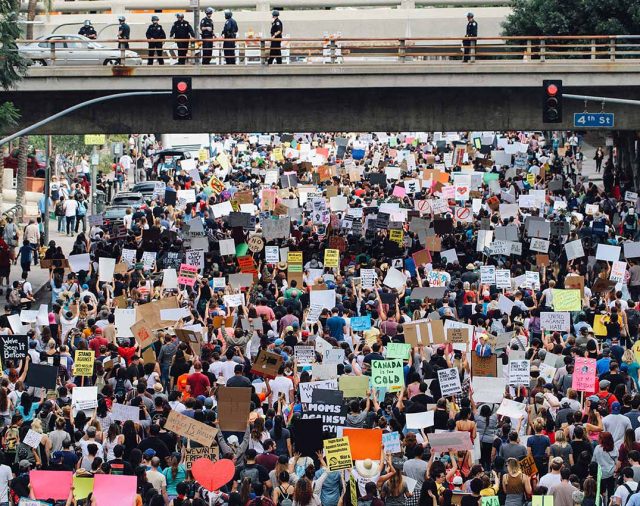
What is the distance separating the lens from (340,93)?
3716cm

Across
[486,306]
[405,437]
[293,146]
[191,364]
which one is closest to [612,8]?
[293,146]

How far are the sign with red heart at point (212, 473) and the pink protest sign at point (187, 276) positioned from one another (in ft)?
38.1

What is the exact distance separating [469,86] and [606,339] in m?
14.1

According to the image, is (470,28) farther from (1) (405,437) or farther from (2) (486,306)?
(1) (405,437)

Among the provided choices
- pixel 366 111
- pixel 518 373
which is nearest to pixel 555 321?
pixel 518 373

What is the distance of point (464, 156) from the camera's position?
50906mm

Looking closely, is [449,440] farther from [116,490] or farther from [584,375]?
[116,490]

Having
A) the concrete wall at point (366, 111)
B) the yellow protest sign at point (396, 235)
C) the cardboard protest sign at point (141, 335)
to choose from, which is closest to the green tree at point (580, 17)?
the concrete wall at point (366, 111)

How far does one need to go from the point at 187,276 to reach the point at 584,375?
10030 millimetres

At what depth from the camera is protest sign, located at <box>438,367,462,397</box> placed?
725 inches

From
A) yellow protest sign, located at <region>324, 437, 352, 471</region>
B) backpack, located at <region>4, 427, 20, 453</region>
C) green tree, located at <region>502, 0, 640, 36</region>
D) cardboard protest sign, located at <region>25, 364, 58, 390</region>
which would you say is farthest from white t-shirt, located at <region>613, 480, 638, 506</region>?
green tree, located at <region>502, 0, 640, 36</region>

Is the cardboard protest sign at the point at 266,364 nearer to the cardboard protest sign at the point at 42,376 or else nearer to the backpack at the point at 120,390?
the backpack at the point at 120,390

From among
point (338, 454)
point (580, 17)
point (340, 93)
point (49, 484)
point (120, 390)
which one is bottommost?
point (49, 484)

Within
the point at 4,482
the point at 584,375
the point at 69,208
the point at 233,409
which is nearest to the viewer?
the point at 4,482
